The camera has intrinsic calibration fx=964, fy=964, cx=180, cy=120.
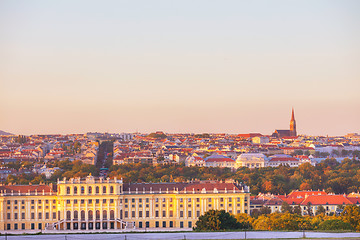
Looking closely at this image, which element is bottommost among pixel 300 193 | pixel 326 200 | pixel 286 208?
pixel 286 208

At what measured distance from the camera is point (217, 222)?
6594 cm

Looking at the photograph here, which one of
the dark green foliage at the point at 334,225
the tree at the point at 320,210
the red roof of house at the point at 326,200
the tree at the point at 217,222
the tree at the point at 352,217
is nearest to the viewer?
the dark green foliage at the point at 334,225

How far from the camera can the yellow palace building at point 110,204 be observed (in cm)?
7850

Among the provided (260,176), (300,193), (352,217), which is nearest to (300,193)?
(300,193)

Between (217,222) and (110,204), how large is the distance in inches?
650

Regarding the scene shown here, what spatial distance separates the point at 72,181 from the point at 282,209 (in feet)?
60.0

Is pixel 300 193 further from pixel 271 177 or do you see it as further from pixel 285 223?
pixel 285 223

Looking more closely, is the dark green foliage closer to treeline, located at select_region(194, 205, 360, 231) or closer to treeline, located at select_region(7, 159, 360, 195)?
treeline, located at select_region(194, 205, 360, 231)

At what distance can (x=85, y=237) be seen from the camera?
6209cm

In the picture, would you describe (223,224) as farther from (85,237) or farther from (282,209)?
(282,209)

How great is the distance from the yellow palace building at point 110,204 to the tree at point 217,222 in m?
11.0

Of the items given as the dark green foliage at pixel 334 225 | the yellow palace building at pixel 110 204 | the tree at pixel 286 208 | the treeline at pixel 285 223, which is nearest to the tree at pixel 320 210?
the tree at pixel 286 208

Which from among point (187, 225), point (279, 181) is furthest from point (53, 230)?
point (279, 181)

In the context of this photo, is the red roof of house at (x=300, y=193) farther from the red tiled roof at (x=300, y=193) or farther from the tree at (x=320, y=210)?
the tree at (x=320, y=210)
